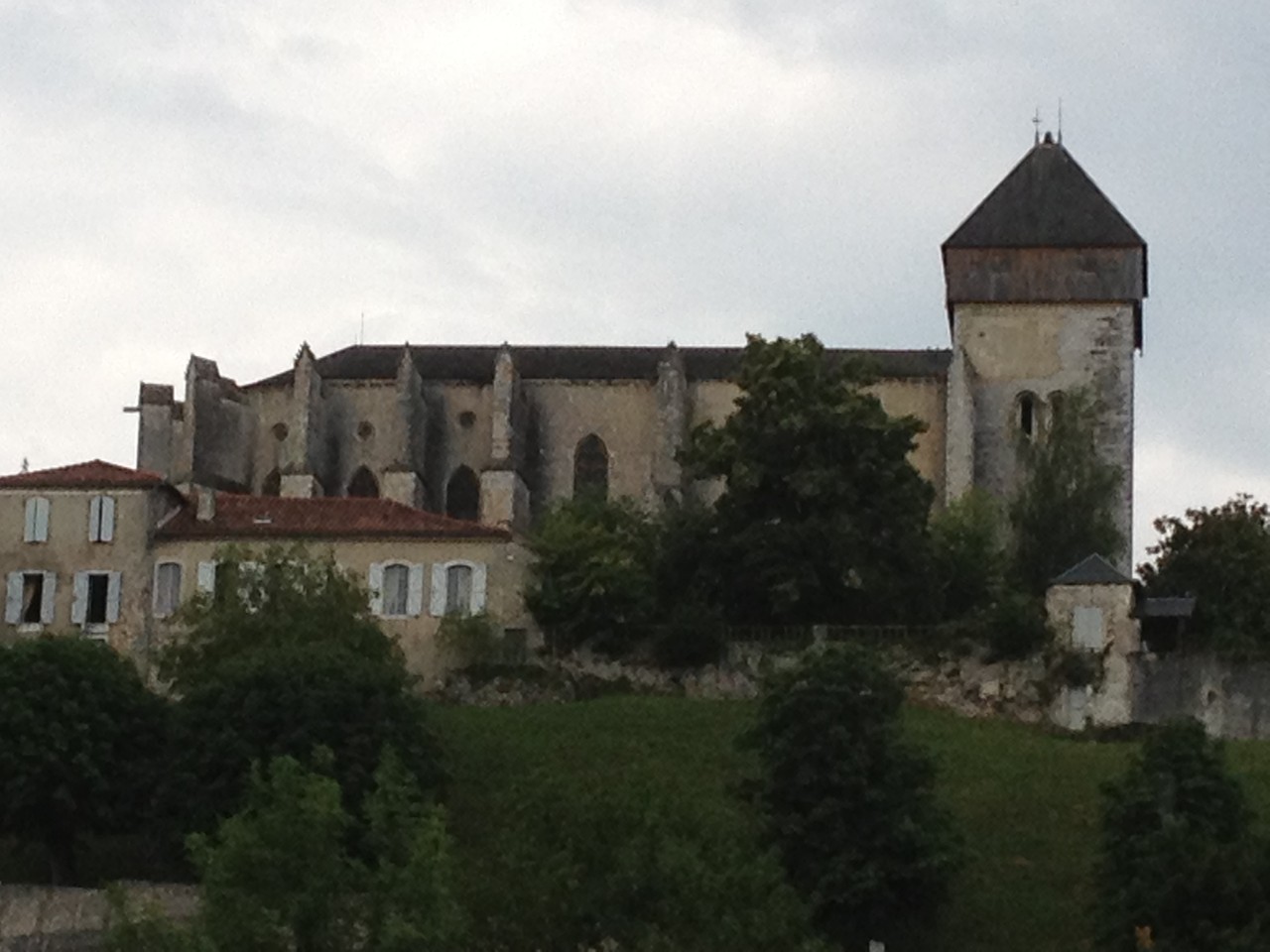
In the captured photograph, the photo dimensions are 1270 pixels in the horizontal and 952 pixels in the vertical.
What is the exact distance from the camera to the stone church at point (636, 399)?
91562 millimetres

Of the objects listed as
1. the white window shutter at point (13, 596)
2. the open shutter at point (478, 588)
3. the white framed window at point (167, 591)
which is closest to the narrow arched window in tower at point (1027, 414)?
the open shutter at point (478, 588)

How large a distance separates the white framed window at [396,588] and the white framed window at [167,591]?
409 cm

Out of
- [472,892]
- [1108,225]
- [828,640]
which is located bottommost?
[472,892]

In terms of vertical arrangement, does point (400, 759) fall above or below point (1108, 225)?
below

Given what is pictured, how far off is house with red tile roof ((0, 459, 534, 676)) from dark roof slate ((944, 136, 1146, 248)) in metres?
22.3

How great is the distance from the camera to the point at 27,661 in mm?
64062

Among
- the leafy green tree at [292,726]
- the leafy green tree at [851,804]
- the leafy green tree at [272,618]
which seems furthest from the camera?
the leafy green tree at [272,618]

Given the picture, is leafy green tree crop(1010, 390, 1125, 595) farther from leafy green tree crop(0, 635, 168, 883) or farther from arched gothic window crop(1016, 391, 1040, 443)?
leafy green tree crop(0, 635, 168, 883)

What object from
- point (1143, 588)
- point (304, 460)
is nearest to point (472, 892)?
point (1143, 588)

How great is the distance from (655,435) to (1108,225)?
43.2 feet

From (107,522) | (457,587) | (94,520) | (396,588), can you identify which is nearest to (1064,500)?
(457,587)

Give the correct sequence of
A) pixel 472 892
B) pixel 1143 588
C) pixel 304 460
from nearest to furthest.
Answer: pixel 472 892
pixel 1143 588
pixel 304 460

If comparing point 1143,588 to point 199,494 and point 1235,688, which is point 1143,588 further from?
point 199,494

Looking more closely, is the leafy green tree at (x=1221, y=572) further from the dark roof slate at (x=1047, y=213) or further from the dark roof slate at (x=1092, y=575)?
the dark roof slate at (x=1047, y=213)
